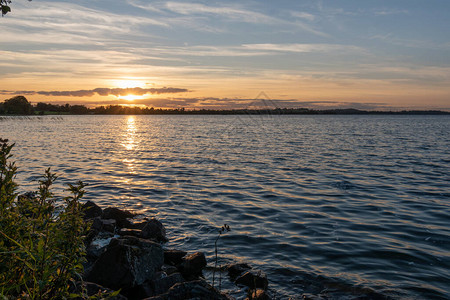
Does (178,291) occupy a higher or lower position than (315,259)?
higher

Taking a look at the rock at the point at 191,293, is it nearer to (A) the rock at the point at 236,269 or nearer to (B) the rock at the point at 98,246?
(A) the rock at the point at 236,269

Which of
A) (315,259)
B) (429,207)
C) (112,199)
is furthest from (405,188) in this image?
(112,199)

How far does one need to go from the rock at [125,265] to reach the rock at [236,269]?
2639 mm

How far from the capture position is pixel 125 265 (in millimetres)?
9094

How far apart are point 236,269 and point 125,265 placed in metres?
3.87

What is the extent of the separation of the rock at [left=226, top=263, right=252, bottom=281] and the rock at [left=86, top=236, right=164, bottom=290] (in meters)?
2.64

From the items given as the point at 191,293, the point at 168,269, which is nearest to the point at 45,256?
the point at 191,293

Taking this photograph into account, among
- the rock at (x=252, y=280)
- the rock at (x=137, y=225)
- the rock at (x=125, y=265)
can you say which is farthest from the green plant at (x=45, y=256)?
the rock at (x=137, y=225)

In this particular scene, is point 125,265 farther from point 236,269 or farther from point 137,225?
point 137,225

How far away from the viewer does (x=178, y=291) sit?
7277 mm

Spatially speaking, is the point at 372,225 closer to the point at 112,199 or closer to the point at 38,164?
the point at 112,199

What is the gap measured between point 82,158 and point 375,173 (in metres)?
31.4

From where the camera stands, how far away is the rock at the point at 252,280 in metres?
10.0

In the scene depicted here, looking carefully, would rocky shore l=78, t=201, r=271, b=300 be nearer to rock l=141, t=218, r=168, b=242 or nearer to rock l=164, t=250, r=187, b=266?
rock l=164, t=250, r=187, b=266
